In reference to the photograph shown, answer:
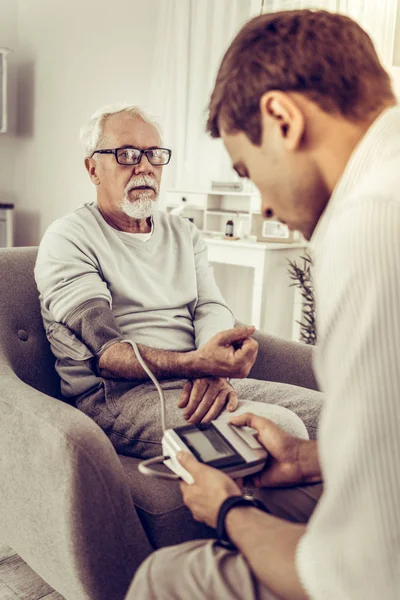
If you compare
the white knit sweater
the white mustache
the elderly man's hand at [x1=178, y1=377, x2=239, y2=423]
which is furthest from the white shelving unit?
the white knit sweater

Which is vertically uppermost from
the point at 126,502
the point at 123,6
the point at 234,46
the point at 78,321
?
the point at 123,6

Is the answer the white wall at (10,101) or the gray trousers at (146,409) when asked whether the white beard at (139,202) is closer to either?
the gray trousers at (146,409)

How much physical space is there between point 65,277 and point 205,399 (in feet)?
1.43

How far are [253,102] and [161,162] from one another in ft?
3.26

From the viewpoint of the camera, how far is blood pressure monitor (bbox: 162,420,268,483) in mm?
947

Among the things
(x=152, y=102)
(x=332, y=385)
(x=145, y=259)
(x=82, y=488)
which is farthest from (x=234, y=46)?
(x=152, y=102)

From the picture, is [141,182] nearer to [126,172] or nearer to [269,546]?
[126,172]

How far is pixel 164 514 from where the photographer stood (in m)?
1.14

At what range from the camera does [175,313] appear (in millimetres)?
1629

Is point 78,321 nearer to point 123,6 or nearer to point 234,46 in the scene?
point 234,46

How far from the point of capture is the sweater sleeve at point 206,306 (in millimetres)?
1629

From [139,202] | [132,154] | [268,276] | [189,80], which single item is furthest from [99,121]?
[189,80]

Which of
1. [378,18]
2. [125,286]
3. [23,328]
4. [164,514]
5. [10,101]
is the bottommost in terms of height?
[164,514]

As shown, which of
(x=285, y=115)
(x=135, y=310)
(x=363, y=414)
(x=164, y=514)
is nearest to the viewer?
(x=363, y=414)
